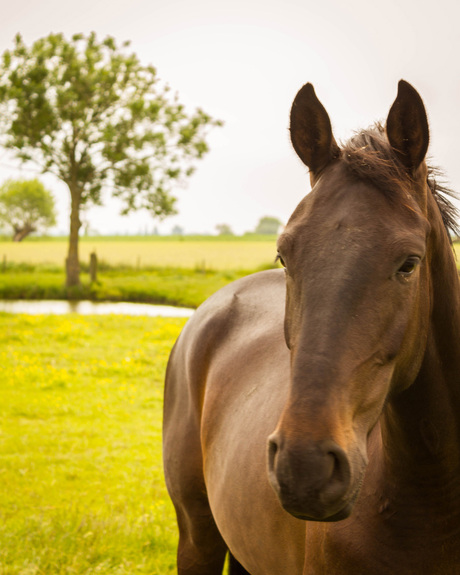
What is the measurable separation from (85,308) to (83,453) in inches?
585

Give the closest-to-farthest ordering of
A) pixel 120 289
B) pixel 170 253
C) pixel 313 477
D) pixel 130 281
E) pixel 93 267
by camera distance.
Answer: pixel 313 477 < pixel 120 289 < pixel 93 267 < pixel 130 281 < pixel 170 253

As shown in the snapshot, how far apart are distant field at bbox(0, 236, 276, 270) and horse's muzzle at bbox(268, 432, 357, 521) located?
2358 centimetres

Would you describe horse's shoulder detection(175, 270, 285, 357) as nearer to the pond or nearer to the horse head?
the horse head

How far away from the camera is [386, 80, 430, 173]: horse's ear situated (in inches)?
69.7

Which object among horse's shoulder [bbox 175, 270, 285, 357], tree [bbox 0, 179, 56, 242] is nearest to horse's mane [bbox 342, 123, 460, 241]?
horse's shoulder [bbox 175, 270, 285, 357]

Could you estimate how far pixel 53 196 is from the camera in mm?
80438

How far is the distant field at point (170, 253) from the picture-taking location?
3584cm

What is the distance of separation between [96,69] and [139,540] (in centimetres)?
2448

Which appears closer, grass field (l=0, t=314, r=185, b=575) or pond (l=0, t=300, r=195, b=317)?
grass field (l=0, t=314, r=185, b=575)

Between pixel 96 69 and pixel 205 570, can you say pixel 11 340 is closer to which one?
pixel 205 570

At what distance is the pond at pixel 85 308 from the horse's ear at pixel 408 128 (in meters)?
17.9

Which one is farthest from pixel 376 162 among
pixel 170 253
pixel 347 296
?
pixel 170 253

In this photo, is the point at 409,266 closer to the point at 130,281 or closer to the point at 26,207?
the point at 130,281

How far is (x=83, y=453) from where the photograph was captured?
7219mm
